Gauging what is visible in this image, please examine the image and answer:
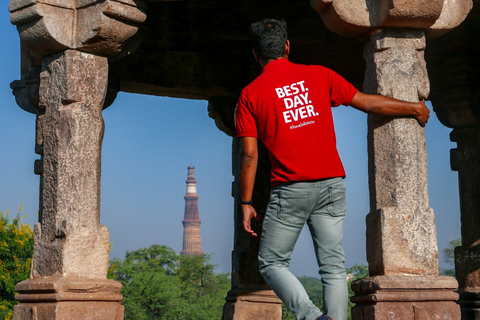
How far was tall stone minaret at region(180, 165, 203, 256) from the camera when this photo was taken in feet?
416

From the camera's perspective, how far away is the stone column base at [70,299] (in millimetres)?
6566

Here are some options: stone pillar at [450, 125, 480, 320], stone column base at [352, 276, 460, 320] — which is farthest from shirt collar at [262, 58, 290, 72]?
stone pillar at [450, 125, 480, 320]

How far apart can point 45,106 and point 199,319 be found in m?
10.6

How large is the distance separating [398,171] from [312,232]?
158cm

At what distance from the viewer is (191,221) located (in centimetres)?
13025

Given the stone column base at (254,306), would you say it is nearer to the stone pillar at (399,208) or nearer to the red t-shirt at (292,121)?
the stone pillar at (399,208)

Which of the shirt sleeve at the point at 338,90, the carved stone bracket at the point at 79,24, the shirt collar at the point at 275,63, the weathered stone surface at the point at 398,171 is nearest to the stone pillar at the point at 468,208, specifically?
the weathered stone surface at the point at 398,171

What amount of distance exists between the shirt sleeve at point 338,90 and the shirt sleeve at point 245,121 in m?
0.56

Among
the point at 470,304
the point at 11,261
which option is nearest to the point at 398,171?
the point at 470,304

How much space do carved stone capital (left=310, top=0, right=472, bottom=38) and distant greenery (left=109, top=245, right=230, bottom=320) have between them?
33.9 feet

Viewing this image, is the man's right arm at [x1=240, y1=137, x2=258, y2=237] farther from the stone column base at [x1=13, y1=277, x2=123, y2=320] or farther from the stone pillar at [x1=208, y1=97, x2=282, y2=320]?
the stone pillar at [x1=208, y1=97, x2=282, y2=320]

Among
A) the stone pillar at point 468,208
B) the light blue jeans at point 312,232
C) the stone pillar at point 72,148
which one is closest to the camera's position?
the light blue jeans at point 312,232

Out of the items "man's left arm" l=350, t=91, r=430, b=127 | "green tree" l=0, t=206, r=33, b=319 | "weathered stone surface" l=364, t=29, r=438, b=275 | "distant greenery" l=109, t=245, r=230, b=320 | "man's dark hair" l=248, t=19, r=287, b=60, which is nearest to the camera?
"man's dark hair" l=248, t=19, r=287, b=60

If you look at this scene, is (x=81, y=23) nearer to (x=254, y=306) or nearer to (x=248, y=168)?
(x=248, y=168)
